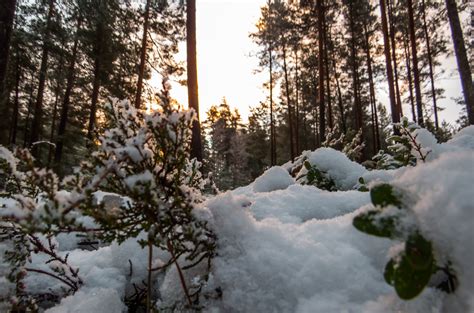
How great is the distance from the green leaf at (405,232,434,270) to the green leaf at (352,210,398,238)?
0.04 metres

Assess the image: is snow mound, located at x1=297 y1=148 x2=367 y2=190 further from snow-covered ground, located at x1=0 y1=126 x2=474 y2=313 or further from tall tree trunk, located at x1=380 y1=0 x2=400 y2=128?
tall tree trunk, located at x1=380 y1=0 x2=400 y2=128

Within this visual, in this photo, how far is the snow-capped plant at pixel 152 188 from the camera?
0.91m

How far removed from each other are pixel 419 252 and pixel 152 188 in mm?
663

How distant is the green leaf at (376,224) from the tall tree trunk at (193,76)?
7.54 metres

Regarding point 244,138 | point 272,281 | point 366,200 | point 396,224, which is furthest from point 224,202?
point 244,138

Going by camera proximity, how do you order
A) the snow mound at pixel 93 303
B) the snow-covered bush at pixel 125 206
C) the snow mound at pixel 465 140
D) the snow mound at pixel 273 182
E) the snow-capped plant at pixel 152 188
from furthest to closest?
the snow mound at pixel 273 182 < the snow mound at pixel 465 140 < the snow mound at pixel 93 303 < the snow-capped plant at pixel 152 188 < the snow-covered bush at pixel 125 206

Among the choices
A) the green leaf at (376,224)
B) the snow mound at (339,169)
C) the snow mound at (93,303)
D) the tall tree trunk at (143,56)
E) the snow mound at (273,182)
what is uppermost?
the tall tree trunk at (143,56)

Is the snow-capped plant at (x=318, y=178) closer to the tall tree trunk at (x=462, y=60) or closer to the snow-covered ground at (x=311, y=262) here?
the snow-covered ground at (x=311, y=262)

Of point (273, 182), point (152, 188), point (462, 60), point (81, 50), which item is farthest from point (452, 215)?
point (81, 50)

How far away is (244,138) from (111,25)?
35359mm

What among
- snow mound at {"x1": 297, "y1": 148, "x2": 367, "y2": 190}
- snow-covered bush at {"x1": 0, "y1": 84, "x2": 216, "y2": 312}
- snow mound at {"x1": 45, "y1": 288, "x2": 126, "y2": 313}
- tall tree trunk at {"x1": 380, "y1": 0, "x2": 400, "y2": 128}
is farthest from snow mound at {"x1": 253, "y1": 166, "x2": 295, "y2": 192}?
tall tree trunk at {"x1": 380, "y1": 0, "x2": 400, "y2": 128}

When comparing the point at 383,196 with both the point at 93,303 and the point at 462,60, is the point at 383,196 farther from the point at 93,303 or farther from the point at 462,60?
the point at 462,60

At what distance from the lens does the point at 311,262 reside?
98 centimetres

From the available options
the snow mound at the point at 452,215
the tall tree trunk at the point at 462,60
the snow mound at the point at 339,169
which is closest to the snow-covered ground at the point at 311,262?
the snow mound at the point at 452,215
